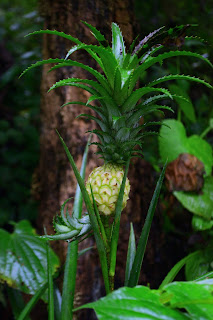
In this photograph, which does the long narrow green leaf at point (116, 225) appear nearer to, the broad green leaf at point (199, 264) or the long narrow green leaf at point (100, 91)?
the long narrow green leaf at point (100, 91)

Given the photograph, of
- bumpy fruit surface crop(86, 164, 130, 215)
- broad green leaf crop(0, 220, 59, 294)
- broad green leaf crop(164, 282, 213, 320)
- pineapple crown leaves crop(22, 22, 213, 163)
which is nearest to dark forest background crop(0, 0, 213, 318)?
broad green leaf crop(0, 220, 59, 294)

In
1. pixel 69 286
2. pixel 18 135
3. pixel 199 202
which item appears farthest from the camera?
pixel 18 135

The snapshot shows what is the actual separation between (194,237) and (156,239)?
16cm

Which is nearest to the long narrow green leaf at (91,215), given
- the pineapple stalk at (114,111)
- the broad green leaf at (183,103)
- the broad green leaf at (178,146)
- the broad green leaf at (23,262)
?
the pineapple stalk at (114,111)

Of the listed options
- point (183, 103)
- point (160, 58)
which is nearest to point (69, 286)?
point (160, 58)

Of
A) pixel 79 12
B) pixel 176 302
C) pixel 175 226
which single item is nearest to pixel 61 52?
pixel 79 12

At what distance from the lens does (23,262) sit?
1.16 m

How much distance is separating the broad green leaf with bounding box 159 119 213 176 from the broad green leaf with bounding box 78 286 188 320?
0.84 m

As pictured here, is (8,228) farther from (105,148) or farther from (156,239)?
(105,148)

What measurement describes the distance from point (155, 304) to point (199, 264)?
30.0 inches

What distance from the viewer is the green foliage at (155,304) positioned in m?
0.46

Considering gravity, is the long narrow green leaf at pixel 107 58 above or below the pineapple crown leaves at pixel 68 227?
above

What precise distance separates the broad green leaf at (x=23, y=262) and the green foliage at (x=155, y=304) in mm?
638

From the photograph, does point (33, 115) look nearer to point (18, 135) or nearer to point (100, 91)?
point (18, 135)
